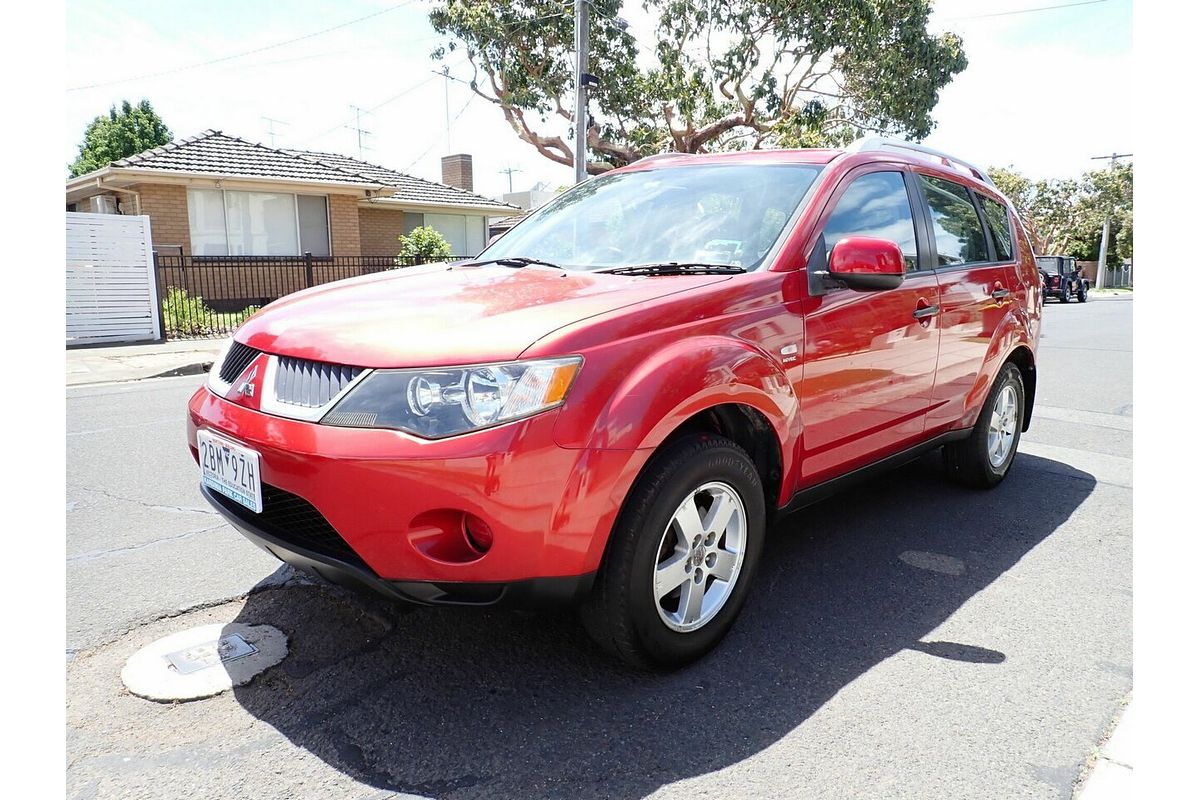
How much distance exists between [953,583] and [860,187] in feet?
5.89

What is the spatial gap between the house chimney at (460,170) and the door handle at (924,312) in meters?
34.1

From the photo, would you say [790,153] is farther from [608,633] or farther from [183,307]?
[183,307]

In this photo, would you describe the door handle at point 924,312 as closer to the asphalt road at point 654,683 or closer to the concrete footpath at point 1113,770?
the asphalt road at point 654,683

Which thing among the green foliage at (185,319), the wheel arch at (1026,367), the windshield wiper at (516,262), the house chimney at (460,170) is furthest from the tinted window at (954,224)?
the house chimney at (460,170)

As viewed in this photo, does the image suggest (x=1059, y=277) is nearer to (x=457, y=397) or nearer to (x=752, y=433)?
(x=752, y=433)

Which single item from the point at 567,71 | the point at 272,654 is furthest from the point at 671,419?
the point at 567,71

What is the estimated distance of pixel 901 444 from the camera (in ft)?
13.3

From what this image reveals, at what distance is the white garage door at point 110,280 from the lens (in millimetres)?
13266

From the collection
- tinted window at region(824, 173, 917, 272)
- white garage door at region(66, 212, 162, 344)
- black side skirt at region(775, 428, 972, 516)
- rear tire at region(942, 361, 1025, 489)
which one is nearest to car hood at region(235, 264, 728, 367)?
tinted window at region(824, 173, 917, 272)

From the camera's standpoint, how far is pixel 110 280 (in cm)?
1357

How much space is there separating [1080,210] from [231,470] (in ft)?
217

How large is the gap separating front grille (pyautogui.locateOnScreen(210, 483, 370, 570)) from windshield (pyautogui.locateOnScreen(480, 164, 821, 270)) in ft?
4.76

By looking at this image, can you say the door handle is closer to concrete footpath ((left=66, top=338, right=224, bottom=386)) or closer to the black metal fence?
concrete footpath ((left=66, top=338, right=224, bottom=386))

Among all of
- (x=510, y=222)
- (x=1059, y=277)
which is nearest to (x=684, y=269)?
(x=510, y=222)
